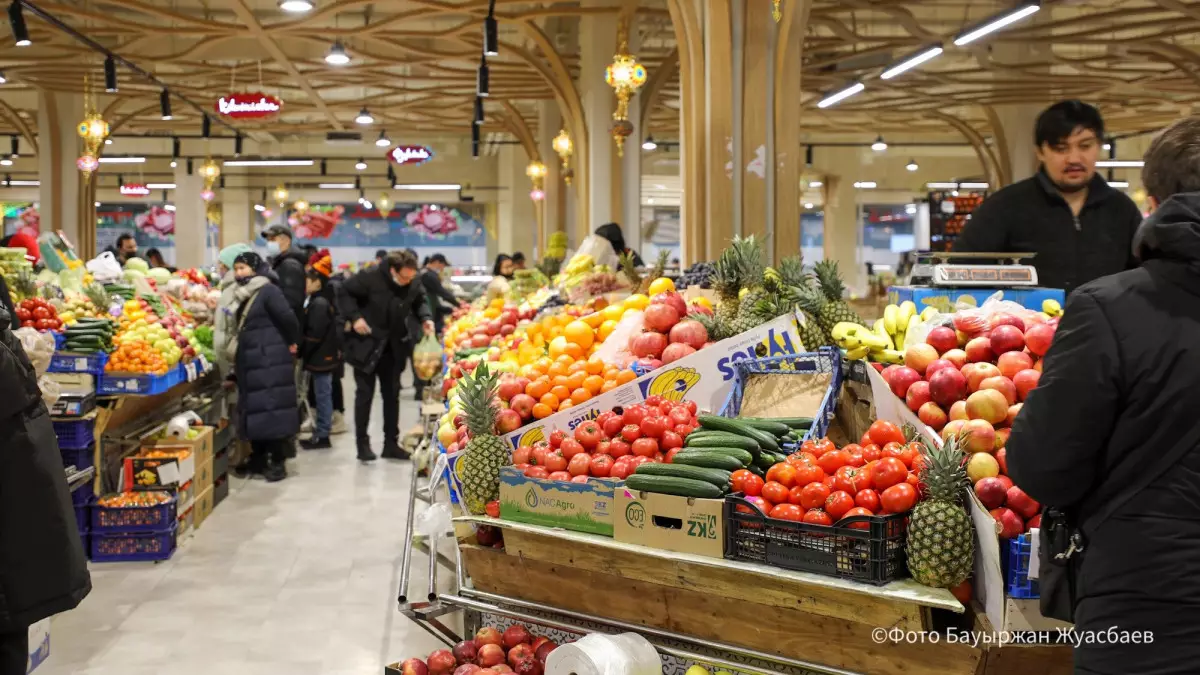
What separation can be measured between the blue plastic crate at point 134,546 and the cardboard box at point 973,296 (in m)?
4.30

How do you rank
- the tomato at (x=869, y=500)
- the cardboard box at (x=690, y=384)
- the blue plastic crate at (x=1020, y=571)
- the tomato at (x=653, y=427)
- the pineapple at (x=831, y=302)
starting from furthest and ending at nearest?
the pineapple at (x=831, y=302) < the cardboard box at (x=690, y=384) < the tomato at (x=653, y=427) < the tomato at (x=869, y=500) < the blue plastic crate at (x=1020, y=571)

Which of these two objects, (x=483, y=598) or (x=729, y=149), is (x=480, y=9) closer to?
(x=729, y=149)

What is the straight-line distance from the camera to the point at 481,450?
341 centimetres

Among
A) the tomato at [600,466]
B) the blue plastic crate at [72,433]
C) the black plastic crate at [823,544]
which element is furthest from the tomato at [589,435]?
the blue plastic crate at [72,433]

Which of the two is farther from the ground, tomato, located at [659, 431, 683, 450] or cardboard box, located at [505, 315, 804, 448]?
cardboard box, located at [505, 315, 804, 448]

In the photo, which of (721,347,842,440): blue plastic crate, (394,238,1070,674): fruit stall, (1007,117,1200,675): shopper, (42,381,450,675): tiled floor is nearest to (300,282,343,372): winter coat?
(42,381,450,675): tiled floor

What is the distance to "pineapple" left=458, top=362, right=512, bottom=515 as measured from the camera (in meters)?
3.37

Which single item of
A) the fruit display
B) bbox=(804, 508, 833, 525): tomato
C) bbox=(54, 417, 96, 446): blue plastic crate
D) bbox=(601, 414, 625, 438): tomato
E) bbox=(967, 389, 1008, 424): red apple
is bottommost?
the fruit display

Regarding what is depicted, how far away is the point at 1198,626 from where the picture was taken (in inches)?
70.7

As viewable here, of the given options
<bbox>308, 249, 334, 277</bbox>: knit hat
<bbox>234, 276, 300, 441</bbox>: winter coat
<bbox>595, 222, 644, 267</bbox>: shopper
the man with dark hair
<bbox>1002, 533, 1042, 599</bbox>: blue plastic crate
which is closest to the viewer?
<bbox>1002, 533, 1042, 599</bbox>: blue plastic crate

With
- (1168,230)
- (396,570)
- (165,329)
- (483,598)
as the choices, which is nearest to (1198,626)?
(1168,230)

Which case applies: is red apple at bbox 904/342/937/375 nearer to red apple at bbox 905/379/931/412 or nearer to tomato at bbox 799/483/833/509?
red apple at bbox 905/379/931/412

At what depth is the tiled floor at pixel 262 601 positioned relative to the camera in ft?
14.6

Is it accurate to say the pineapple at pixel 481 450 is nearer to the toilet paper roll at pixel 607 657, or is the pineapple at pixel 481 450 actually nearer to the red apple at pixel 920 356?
the toilet paper roll at pixel 607 657
